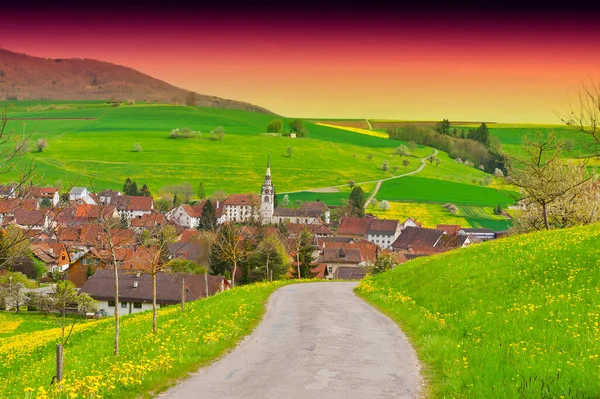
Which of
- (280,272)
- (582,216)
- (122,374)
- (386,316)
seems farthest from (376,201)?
(122,374)

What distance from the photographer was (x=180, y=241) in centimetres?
12638

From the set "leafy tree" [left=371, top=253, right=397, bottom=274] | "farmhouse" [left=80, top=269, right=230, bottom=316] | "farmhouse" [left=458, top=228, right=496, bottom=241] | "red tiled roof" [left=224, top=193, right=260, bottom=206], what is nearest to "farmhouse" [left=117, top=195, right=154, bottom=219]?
"red tiled roof" [left=224, top=193, right=260, bottom=206]

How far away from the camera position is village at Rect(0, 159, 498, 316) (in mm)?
25922

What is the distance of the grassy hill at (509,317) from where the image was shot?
13.2 m

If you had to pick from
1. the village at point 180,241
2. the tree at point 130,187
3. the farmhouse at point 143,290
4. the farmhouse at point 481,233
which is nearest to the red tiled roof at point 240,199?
the village at point 180,241

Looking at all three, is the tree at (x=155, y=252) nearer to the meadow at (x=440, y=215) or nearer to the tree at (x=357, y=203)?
the meadow at (x=440, y=215)

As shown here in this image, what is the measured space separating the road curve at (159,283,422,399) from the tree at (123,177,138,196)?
16991 centimetres

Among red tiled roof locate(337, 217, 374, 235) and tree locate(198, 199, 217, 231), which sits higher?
tree locate(198, 199, 217, 231)

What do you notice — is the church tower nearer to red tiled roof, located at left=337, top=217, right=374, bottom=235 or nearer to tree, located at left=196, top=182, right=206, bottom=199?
tree, located at left=196, top=182, right=206, bottom=199

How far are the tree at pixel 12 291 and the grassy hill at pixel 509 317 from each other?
56895 mm

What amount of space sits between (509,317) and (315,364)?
678 centimetres

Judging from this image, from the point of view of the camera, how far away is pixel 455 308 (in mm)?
25016

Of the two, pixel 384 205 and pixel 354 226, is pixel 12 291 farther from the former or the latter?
pixel 384 205

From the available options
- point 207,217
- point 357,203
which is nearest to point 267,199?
point 357,203
